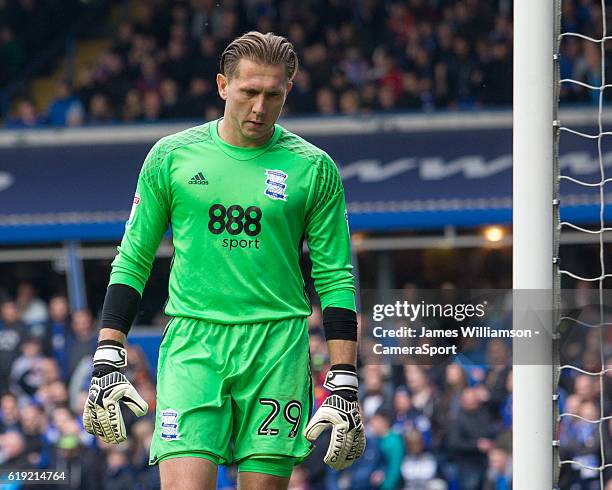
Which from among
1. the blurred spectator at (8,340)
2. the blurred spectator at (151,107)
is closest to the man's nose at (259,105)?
the blurred spectator at (8,340)

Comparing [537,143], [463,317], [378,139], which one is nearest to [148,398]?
[378,139]

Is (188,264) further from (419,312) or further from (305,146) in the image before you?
(419,312)

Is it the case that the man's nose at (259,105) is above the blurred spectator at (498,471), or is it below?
above

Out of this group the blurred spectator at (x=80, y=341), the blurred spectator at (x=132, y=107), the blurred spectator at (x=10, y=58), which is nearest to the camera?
the blurred spectator at (x=80, y=341)

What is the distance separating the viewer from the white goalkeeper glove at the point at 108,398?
411cm

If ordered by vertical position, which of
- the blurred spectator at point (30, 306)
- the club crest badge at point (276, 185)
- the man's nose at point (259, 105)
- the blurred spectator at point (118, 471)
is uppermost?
the blurred spectator at point (30, 306)

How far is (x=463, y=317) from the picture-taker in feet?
17.2

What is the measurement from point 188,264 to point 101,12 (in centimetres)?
1299

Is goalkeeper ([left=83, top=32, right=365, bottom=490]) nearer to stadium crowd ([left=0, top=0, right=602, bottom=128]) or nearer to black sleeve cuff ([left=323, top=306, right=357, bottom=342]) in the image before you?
black sleeve cuff ([left=323, top=306, right=357, bottom=342])

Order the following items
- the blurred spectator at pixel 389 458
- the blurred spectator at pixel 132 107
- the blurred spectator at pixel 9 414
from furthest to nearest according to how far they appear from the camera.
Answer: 1. the blurred spectator at pixel 132 107
2. the blurred spectator at pixel 9 414
3. the blurred spectator at pixel 389 458

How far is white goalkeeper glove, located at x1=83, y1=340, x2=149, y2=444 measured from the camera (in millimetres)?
4113

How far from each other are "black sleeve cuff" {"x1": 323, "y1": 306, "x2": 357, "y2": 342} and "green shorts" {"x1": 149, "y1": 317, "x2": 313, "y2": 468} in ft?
0.37

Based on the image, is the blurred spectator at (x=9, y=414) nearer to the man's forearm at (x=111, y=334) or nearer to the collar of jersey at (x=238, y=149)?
the man's forearm at (x=111, y=334)

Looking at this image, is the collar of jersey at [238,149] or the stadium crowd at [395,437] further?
the stadium crowd at [395,437]
